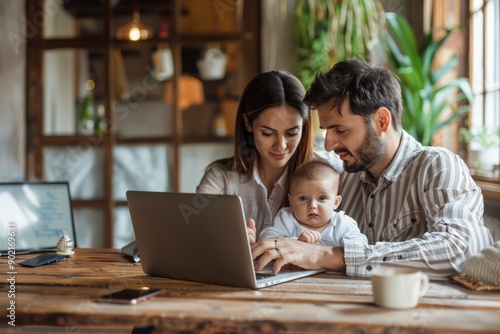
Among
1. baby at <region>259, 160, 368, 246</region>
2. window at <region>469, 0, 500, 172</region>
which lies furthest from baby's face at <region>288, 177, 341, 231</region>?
window at <region>469, 0, 500, 172</region>

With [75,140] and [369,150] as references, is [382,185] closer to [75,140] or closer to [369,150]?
[369,150]

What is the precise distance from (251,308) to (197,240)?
319mm

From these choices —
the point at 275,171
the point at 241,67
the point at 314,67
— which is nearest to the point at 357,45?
the point at 314,67

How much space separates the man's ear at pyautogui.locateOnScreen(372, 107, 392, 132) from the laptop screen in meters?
1.14

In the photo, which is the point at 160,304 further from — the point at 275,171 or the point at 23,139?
the point at 23,139

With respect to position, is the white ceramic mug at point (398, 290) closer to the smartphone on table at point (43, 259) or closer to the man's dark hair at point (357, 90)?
the man's dark hair at point (357, 90)

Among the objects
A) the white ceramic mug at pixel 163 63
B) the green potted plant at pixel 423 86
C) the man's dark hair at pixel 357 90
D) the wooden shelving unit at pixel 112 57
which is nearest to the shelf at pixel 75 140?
the wooden shelving unit at pixel 112 57

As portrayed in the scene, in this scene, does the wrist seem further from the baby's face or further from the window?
the window

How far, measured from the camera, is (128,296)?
1.49 m

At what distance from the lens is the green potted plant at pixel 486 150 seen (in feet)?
11.0

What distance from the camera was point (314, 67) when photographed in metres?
4.07

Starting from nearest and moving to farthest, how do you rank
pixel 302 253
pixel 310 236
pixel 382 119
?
pixel 302 253, pixel 310 236, pixel 382 119

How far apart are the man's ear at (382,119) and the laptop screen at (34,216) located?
114 cm

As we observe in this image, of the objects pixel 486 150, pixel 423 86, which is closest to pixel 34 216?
pixel 486 150
